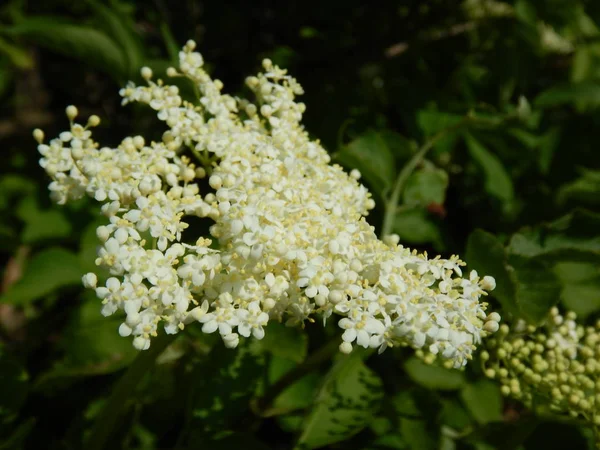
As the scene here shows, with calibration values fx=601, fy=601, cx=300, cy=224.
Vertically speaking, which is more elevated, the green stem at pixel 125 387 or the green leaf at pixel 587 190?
the green leaf at pixel 587 190

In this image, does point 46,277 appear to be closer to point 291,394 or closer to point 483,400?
point 291,394

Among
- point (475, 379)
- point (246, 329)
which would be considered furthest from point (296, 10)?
point (246, 329)

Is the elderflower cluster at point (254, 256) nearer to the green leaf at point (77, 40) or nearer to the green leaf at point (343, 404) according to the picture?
the green leaf at point (343, 404)

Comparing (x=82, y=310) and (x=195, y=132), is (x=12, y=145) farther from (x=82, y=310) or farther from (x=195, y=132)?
(x=195, y=132)

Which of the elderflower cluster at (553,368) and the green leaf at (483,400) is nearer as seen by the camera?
the elderflower cluster at (553,368)

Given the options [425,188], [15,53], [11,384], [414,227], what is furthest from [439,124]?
[15,53]

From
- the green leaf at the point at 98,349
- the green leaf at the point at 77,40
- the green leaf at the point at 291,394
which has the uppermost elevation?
the green leaf at the point at 77,40

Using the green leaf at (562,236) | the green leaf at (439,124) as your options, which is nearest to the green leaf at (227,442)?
the green leaf at (562,236)
